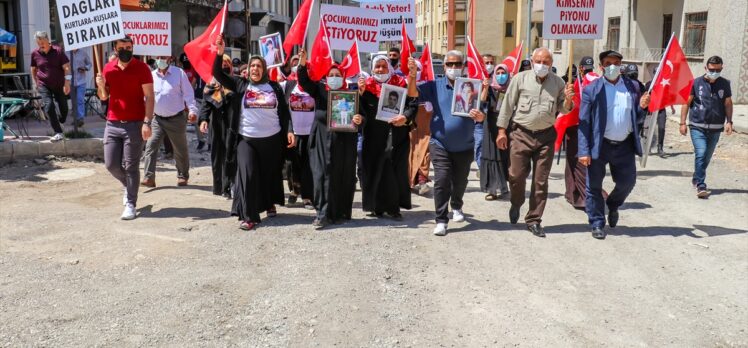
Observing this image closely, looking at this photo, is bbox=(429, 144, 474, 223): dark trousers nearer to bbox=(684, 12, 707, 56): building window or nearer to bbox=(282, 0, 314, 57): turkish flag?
bbox=(282, 0, 314, 57): turkish flag

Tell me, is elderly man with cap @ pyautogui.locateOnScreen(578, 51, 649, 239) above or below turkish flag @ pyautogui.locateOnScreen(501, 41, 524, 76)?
below

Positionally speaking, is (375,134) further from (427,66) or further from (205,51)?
(205,51)

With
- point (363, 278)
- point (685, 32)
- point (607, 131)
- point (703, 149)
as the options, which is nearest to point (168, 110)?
point (363, 278)

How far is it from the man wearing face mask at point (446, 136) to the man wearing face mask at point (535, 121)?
350 mm

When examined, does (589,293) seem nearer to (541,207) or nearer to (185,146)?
(541,207)

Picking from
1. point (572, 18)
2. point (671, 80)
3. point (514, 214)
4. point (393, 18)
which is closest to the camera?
point (514, 214)

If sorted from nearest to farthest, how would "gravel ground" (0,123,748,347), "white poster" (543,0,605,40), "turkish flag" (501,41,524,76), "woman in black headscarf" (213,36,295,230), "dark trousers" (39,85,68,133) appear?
"gravel ground" (0,123,748,347) → "woman in black headscarf" (213,36,295,230) → "white poster" (543,0,605,40) → "turkish flag" (501,41,524,76) → "dark trousers" (39,85,68,133)

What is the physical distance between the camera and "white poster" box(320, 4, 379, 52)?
383 inches

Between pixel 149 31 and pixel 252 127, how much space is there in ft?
13.6

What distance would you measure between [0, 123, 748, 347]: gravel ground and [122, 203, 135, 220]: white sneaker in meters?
0.11

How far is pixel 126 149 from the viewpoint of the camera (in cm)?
793

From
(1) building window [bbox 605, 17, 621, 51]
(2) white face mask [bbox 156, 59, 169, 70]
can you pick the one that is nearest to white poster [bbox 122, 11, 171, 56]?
(2) white face mask [bbox 156, 59, 169, 70]

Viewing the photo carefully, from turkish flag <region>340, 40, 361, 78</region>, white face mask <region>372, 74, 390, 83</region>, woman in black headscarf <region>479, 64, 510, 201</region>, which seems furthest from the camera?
woman in black headscarf <region>479, 64, 510, 201</region>

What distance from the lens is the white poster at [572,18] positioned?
9617 mm
